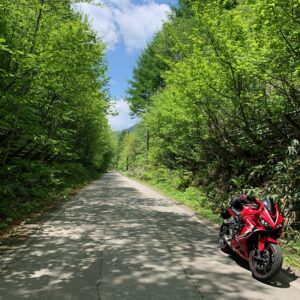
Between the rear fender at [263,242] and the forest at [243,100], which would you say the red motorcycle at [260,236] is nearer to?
the rear fender at [263,242]

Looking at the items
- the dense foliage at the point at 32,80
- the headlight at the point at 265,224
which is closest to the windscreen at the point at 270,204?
the headlight at the point at 265,224

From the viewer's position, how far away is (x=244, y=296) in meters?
4.16

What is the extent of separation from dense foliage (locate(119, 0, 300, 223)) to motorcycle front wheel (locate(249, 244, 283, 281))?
246cm

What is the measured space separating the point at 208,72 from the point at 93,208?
641 centimetres

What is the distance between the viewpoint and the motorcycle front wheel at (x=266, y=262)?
14.7 ft

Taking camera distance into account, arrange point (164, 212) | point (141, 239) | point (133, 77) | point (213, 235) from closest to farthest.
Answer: point (141, 239) < point (213, 235) < point (164, 212) < point (133, 77)

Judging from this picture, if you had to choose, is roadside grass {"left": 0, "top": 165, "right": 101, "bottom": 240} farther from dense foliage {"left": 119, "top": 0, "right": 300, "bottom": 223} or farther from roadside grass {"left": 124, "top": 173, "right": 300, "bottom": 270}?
dense foliage {"left": 119, "top": 0, "right": 300, "bottom": 223}

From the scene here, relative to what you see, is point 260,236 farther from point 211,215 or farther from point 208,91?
point 208,91

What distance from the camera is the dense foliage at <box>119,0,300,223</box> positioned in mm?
6836

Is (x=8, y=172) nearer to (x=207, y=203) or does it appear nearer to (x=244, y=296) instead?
(x=207, y=203)

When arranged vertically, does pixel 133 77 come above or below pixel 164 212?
above

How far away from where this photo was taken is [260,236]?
4926mm

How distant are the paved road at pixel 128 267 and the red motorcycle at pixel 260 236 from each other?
24 centimetres

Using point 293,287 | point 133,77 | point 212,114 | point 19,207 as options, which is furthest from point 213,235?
point 133,77
